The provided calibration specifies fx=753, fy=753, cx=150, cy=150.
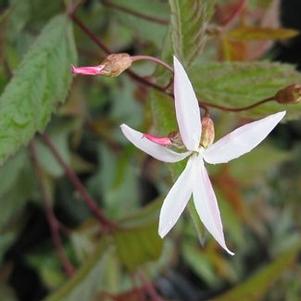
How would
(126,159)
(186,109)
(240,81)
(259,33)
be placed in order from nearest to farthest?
(186,109) → (240,81) → (259,33) → (126,159)

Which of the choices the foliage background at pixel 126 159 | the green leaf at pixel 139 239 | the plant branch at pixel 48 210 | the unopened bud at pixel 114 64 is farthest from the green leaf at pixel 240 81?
the plant branch at pixel 48 210

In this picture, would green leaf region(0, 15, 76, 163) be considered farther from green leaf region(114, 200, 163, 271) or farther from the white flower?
green leaf region(114, 200, 163, 271)

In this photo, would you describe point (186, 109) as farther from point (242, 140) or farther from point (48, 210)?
point (48, 210)

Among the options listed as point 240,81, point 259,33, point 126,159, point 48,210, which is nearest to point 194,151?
point 240,81

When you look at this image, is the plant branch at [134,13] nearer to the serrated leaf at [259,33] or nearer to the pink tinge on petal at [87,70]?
the serrated leaf at [259,33]

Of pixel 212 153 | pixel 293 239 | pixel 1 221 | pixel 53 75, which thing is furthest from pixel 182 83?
pixel 293 239

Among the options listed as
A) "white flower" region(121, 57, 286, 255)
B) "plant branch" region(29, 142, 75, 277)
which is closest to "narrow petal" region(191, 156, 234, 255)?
"white flower" region(121, 57, 286, 255)

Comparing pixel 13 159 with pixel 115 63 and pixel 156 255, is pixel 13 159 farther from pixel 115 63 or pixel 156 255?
pixel 115 63

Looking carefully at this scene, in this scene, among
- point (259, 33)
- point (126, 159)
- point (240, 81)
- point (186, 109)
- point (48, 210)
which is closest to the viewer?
point (186, 109)
